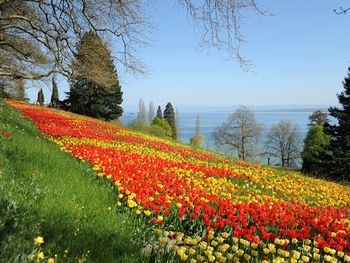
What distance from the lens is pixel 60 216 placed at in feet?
13.7

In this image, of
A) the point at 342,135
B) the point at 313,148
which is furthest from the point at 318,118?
the point at 342,135

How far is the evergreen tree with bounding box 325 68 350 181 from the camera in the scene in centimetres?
3105

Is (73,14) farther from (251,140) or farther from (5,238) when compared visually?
(251,140)

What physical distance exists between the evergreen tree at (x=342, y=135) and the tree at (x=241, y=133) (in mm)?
28067

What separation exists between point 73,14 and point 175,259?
8.45 meters

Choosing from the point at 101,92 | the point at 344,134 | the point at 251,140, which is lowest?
the point at 251,140

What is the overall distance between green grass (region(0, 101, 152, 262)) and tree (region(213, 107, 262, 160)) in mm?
55709

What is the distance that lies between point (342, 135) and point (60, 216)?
105 ft

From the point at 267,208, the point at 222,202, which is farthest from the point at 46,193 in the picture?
the point at 267,208

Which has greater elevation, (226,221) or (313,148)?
(226,221)

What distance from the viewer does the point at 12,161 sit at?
21.1 feet

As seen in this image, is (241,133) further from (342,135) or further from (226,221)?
(226,221)

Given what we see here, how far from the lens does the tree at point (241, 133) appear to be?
6091 centimetres

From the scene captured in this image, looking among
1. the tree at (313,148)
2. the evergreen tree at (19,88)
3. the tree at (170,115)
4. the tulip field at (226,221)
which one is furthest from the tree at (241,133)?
the tulip field at (226,221)
